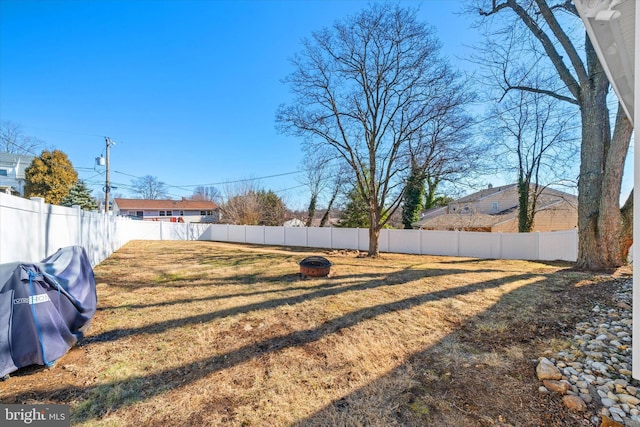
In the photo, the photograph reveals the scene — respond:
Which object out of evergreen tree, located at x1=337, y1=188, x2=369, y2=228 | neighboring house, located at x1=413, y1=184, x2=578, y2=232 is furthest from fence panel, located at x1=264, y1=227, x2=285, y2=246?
neighboring house, located at x1=413, y1=184, x2=578, y2=232

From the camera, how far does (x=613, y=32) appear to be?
2277mm

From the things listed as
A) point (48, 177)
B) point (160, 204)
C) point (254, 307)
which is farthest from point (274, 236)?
point (160, 204)

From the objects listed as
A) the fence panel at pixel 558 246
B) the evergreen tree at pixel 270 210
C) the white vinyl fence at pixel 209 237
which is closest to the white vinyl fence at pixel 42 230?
the white vinyl fence at pixel 209 237

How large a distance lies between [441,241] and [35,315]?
46.5 ft

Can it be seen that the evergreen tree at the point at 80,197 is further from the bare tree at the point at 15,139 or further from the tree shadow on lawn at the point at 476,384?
the tree shadow on lawn at the point at 476,384

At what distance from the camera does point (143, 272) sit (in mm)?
7242

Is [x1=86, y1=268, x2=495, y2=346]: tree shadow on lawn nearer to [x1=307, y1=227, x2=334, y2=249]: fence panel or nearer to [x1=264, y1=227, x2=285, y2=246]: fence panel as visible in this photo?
[x1=307, y1=227, x2=334, y2=249]: fence panel

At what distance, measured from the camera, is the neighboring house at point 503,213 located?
1921cm

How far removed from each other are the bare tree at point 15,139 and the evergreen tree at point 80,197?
4.19 metres

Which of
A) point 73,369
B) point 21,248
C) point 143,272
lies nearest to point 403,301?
point 73,369

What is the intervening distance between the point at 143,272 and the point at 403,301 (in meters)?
6.96

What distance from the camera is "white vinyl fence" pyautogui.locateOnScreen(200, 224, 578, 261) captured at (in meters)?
11.2

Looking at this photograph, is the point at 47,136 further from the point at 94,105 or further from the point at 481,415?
the point at 481,415

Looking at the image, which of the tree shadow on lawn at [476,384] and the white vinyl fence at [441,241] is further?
the white vinyl fence at [441,241]
